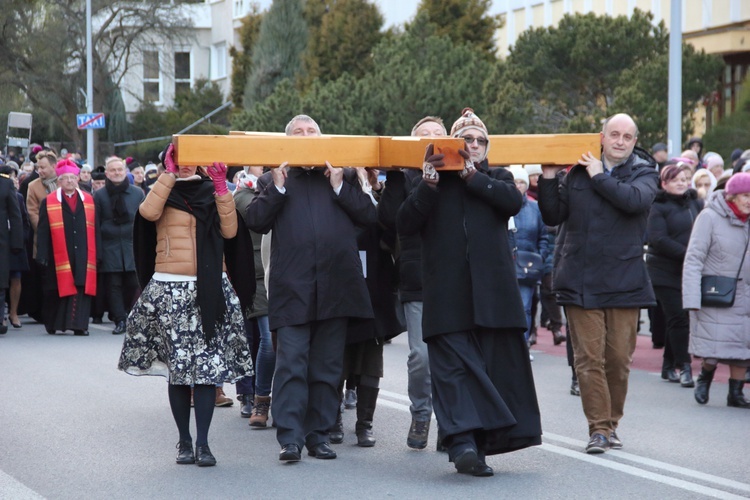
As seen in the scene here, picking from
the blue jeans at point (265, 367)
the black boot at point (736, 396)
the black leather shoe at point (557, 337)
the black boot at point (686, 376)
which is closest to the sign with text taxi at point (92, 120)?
the black leather shoe at point (557, 337)

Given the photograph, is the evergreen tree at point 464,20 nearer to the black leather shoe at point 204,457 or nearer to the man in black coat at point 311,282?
the man in black coat at point 311,282

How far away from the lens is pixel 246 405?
33.3ft

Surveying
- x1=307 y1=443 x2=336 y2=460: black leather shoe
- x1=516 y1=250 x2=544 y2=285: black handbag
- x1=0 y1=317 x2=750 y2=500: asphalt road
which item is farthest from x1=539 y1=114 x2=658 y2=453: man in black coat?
x1=516 y1=250 x2=544 y2=285: black handbag

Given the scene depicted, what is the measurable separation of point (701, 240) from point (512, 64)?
21.8m

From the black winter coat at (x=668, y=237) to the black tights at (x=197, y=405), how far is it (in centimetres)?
520

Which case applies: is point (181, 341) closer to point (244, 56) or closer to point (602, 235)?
point (602, 235)

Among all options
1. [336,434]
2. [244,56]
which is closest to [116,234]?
[336,434]

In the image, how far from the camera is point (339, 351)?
843cm

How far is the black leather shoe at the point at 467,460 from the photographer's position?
24.8 feet

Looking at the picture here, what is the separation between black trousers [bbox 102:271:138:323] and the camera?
16.5m

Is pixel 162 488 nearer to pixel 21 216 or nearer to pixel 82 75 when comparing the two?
pixel 21 216

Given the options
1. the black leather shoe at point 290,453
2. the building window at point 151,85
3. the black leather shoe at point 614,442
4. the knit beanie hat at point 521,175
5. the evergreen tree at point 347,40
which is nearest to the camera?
the black leather shoe at point 290,453

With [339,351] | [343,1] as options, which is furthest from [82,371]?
[343,1]

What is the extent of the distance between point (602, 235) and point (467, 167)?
51.8 inches
